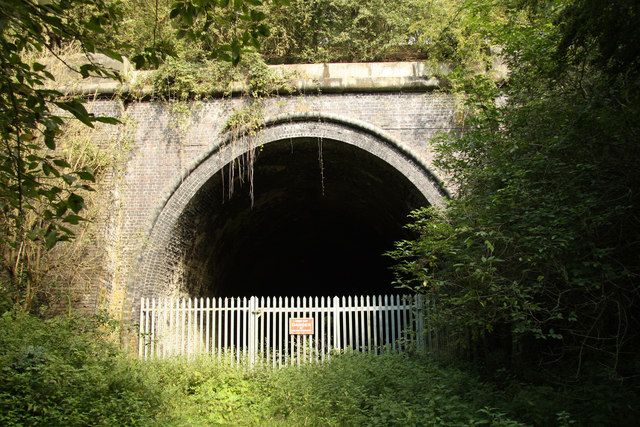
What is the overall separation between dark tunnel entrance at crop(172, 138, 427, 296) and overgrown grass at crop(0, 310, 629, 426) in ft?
10.7

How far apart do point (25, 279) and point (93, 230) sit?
140 centimetres

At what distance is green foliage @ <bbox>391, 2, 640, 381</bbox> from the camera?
5.88 m

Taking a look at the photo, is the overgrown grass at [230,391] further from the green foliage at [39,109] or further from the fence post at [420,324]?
the green foliage at [39,109]

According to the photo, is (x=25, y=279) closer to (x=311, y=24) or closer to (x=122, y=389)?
(x=122, y=389)

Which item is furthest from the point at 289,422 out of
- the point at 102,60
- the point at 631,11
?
the point at 102,60

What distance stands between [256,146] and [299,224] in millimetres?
5976

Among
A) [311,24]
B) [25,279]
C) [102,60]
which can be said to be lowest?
[25,279]

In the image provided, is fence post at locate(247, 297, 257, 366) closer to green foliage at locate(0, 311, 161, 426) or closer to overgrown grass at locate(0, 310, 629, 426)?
overgrown grass at locate(0, 310, 629, 426)

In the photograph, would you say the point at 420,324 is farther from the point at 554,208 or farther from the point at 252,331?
the point at 554,208

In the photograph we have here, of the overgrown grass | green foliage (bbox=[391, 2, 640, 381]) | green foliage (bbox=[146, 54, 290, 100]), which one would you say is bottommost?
the overgrown grass

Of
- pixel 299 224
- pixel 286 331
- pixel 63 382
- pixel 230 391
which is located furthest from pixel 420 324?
pixel 299 224

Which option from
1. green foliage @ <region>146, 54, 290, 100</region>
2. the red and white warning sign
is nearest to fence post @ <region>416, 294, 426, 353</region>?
the red and white warning sign

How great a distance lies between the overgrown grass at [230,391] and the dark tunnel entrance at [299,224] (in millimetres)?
3249

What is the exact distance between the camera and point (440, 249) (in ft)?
25.6
